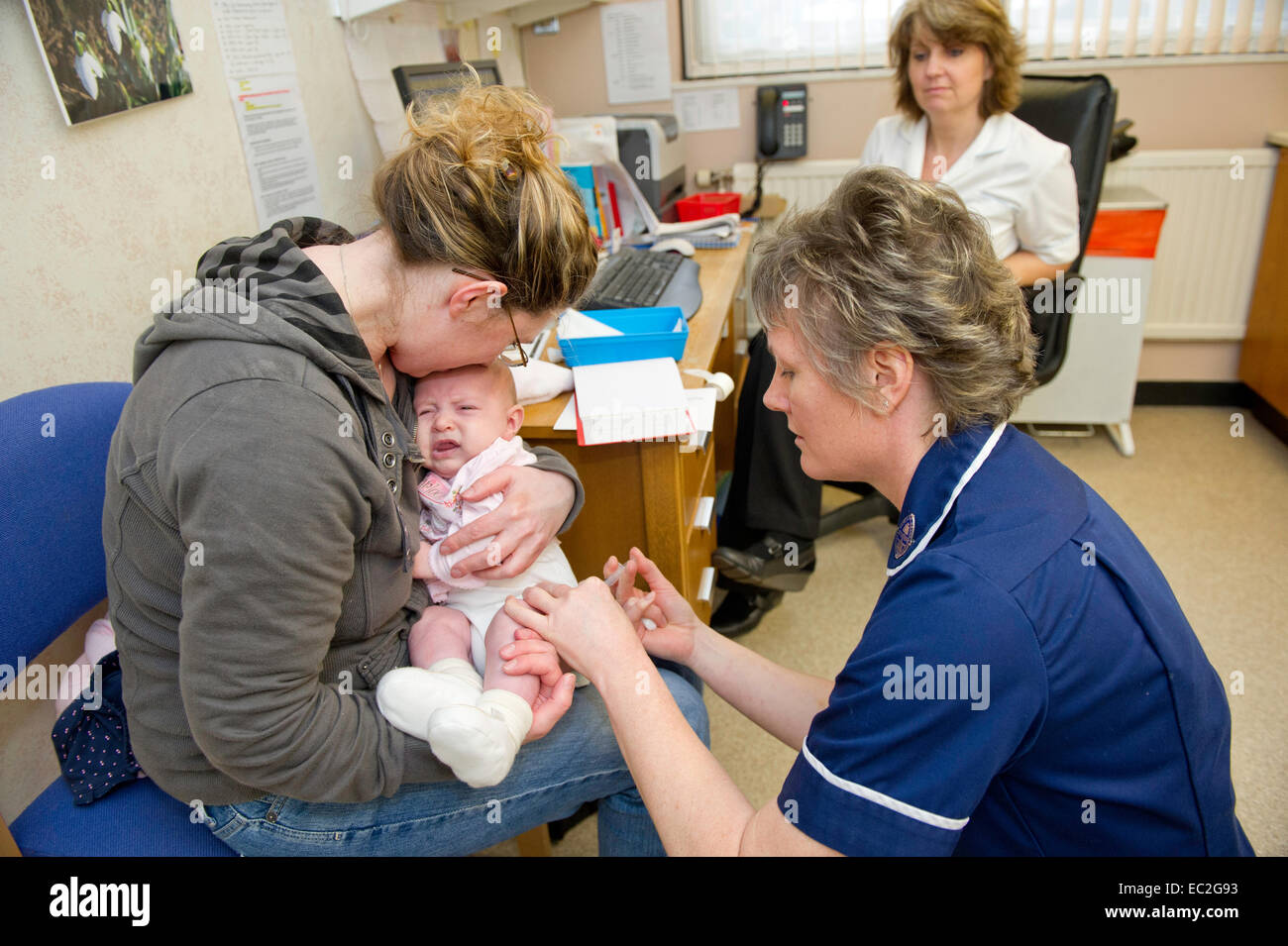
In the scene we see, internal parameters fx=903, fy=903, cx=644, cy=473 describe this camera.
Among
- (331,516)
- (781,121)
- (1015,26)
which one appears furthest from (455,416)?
(1015,26)

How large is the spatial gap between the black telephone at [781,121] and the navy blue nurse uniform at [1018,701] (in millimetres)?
2456

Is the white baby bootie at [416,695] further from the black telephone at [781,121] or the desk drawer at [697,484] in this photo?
the black telephone at [781,121]

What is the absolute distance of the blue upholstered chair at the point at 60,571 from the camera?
990mm

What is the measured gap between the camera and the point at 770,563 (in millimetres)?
2146

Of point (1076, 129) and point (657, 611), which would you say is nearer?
point (657, 611)

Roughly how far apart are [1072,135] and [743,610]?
1.41 m

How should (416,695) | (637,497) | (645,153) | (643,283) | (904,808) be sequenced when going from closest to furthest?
(904,808) → (416,695) → (637,497) → (643,283) → (645,153)

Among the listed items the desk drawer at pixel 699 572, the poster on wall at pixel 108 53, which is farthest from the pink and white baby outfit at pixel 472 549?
the poster on wall at pixel 108 53

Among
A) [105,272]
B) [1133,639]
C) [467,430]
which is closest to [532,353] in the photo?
[467,430]

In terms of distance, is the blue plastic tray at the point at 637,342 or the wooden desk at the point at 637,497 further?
the blue plastic tray at the point at 637,342

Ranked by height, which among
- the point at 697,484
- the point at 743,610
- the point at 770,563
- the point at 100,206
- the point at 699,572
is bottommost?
→ the point at 743,610

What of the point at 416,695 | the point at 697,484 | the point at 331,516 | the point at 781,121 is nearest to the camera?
the point at 331,516

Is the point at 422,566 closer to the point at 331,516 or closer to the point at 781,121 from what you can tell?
the point at 331,516

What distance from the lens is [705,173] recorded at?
3.11 meters
